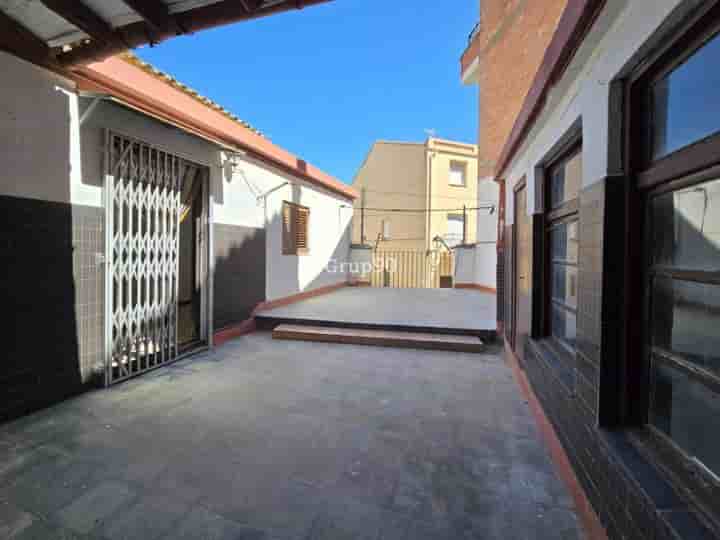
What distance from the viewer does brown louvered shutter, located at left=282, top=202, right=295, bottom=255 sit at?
21.6 feet

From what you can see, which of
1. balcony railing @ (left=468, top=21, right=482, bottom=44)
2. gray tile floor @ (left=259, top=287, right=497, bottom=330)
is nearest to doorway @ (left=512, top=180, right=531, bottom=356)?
gray tile floor @ (left=259, top=287, right=497, bottom=330)

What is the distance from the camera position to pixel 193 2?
2266 mm

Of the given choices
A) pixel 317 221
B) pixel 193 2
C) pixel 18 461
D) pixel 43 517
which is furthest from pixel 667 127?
pixel 317 221

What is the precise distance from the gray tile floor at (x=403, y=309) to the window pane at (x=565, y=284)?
6.92 ft

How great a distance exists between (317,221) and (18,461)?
→ 21.3ft

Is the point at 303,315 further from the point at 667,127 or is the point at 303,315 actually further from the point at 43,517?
the point at 667,127

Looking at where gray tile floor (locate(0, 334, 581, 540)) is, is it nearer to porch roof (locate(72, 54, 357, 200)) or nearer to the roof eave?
the roof eave

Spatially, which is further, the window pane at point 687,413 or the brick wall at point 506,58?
the brick wall at point 506,58

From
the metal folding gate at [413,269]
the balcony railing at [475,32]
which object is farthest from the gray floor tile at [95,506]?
the balcony railing at [475,32]

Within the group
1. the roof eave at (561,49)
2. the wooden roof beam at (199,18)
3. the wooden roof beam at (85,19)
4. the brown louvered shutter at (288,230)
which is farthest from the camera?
the brown louvered shutter at (288,230)

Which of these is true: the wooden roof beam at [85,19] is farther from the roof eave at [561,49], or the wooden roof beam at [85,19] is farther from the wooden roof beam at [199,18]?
the roof eave at [561,49]

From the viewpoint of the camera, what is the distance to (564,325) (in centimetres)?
257

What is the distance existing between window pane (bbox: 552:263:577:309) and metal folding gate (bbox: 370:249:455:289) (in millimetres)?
9453

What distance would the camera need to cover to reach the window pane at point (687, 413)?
1.03 m
